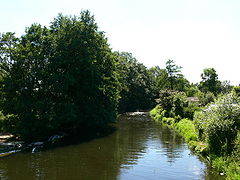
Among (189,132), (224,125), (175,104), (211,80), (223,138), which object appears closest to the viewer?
(224,125)

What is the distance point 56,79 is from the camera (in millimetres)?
30844

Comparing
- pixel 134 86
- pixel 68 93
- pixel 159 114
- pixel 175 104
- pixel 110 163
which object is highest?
pixel 134 86

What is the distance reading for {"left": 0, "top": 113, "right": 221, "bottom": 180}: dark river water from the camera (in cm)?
1758

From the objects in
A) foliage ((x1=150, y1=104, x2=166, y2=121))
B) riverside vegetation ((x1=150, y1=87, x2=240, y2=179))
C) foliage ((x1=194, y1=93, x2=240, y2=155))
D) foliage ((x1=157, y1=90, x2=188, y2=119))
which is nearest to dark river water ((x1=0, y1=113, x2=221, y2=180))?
riverside vegetation ((x1=150, y1=87, x2=240, y2=179))

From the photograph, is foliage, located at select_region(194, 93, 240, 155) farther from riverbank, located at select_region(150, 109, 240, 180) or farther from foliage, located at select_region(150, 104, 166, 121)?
foliage, located at select_region(150, 104, 166, 121)

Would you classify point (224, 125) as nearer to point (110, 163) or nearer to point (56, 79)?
point (110, 163)

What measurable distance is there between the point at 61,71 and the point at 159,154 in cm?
1828

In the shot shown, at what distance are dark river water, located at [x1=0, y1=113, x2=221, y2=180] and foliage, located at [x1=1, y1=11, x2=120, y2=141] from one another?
5895 mm

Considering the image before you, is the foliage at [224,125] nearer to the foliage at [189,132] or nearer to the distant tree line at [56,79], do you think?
the foliage at [189,132]

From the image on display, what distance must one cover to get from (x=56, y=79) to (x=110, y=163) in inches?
575

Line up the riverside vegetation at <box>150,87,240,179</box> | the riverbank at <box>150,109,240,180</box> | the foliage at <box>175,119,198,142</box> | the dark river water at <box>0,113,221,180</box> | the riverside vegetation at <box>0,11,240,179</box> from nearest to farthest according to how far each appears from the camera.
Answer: the riverbank at <box>150,109,240,180</box> < the riverside vegetation at <box>150,87,240,179</box> < the dark river water at <box>0,113,221,180</box> < the riverside vegetation at <box>0,11,240,179</box> < the foliage at <box>175,119,198,142</box>

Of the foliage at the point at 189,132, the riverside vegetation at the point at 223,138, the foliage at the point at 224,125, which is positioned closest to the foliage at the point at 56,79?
the foliage at the point at 189,132

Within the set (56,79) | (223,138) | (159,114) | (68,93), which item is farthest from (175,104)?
(223,138)

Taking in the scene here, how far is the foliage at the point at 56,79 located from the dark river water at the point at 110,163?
589 cm
